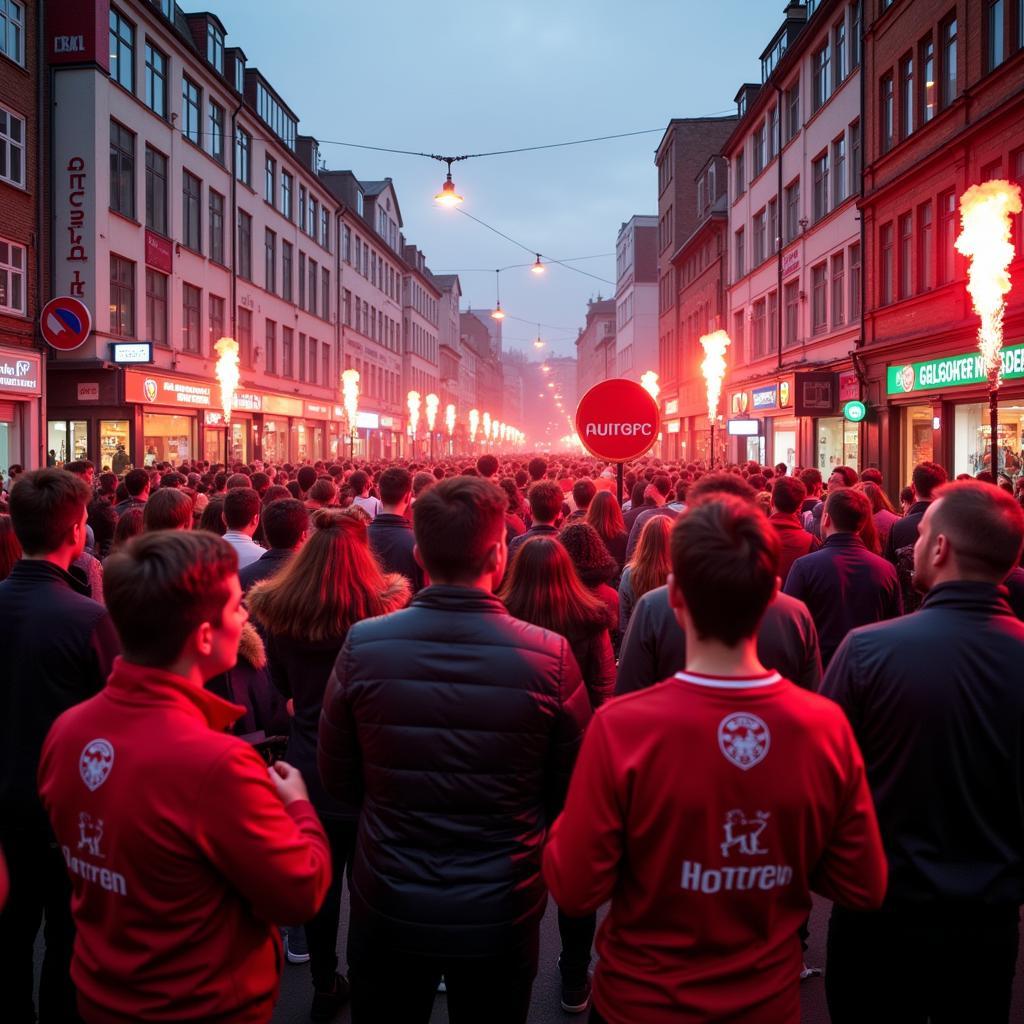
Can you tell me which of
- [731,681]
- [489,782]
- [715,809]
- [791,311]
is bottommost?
Result: [489,782]

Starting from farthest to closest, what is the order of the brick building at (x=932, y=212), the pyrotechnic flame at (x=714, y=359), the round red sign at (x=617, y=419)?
1. the pyrotechnic flame at (x=714, y=359)
2. the brick building at (x=932, y=212)
3. the round red sign at (x=617, y=419)

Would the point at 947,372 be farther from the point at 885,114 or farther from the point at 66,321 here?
the point at 66,321

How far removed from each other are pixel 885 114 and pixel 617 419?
62.9 feet

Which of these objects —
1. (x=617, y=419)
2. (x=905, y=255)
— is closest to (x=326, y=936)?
(x=617, y=419)

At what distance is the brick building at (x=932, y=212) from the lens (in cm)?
1728

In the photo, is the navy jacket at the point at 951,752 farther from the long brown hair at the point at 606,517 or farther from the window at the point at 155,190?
the window at the point at 155,190

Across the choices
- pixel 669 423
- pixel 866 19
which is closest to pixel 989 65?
pixel 866 19

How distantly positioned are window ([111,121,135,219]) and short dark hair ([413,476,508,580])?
2633 cm

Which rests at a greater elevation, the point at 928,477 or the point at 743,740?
the point at 928,477

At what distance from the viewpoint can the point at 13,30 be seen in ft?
73.2

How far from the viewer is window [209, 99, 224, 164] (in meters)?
33.5

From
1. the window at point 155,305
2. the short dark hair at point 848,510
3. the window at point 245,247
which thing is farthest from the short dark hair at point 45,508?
the window at point 245,247

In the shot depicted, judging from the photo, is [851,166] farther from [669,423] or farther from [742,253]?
[669,423]

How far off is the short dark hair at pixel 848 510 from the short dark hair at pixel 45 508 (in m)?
3.93
